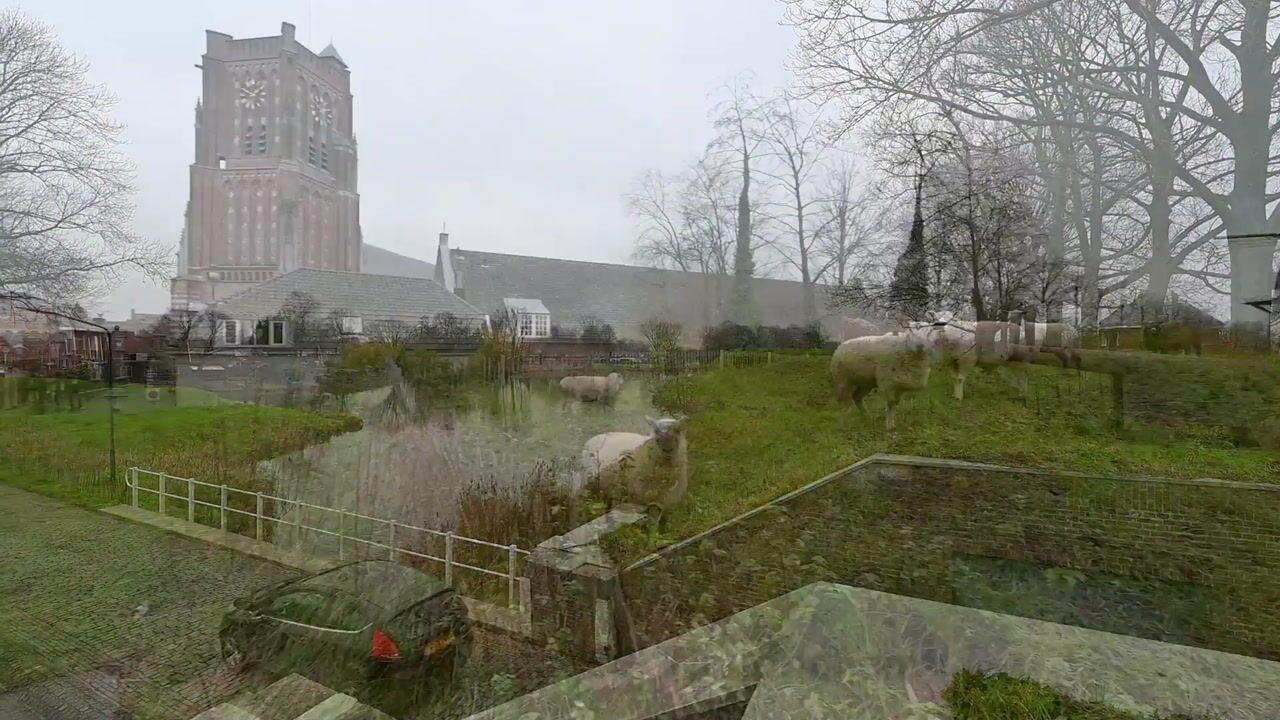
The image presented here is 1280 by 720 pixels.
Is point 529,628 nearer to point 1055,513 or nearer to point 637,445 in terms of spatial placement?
point 637,445

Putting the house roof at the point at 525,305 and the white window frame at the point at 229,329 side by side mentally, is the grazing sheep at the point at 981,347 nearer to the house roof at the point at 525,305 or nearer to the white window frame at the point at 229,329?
the house roof at the point at 525,305

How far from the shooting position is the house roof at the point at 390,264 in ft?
8.77

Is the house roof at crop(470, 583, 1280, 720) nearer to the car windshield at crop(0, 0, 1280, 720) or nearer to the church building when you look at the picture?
the car windshield at crop(0, 0, 1280, 720)

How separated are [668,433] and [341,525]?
1.65 meters

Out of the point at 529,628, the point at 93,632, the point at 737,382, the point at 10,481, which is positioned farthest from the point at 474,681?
the point at 10,481

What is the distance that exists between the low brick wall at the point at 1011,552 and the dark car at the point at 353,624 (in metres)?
0.81

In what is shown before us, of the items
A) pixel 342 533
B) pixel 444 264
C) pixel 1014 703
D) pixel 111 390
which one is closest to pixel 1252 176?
pixel 1014 703

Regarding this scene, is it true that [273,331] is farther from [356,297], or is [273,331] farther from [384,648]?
[384,648]

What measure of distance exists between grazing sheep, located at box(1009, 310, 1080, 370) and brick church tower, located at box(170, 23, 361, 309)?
3.19 m

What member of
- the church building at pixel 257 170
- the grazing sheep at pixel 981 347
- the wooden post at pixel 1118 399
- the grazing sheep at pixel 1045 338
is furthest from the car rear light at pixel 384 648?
the wooden post at pixel 1118 399

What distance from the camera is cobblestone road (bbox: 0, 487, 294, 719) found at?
6.50 ft

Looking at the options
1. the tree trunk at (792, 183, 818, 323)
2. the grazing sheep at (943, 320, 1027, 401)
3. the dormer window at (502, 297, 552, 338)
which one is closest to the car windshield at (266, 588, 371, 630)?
the dormer window at (502, 297, 552, 338)

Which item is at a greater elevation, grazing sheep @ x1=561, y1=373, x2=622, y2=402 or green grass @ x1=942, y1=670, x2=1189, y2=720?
grazing sheep @ x1=561, y1=373, x2=622, y2=402

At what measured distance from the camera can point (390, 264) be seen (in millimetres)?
2689
